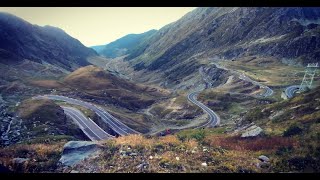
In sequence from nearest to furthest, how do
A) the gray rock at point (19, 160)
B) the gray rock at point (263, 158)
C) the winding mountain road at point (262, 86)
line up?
the gray rock at point (19, 160)
the gray rock at point (263, 158)
the winding mountain road at point (262, 86)

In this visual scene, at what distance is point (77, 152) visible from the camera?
67.6 feet

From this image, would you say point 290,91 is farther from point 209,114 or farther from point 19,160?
point 19,160

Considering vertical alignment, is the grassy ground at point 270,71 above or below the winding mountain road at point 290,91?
above

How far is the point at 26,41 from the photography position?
197250 millimetres

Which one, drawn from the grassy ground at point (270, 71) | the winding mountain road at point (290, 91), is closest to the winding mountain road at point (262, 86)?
the grassy ground at point (270, 71)

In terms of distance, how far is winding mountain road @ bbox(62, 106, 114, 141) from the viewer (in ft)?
187

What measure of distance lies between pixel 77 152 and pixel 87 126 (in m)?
44.0

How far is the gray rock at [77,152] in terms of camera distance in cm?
1956

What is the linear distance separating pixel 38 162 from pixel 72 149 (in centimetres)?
219

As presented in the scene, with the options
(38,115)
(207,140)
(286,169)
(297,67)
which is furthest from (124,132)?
(297,67)

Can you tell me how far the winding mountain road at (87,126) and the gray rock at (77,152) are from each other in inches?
1321

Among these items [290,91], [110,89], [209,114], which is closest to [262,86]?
[290,91]

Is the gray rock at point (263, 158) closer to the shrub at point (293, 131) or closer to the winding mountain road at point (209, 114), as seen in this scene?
the shrub at point (293, 131)
